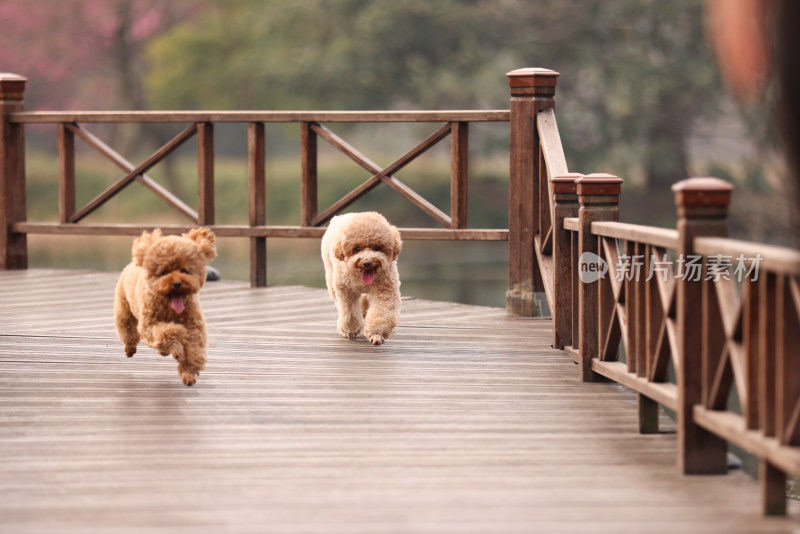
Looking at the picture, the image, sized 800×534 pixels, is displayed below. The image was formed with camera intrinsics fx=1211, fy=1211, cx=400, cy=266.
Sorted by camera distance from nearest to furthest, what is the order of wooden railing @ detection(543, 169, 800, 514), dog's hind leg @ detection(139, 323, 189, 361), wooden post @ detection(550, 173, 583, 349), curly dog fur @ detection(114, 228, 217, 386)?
wooden railing @ detection(543, 169, 800, 514)
curly dog fur @ detection(114, 228, 217, 386)
dog's hind leg @ detection(139, 323, 189, 361)
wooden post @ detection(550, 173, 583, 349)

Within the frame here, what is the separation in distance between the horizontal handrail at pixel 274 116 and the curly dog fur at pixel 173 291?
2.68 meters

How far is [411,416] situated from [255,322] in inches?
100

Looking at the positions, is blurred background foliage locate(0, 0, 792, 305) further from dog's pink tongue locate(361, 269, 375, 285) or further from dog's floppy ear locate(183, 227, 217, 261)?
dog's floppy ear locate(183, 227, 217, 261)

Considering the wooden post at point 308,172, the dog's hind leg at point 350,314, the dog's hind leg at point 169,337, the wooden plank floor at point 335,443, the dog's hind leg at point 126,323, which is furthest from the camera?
the wooden post at point 308,172

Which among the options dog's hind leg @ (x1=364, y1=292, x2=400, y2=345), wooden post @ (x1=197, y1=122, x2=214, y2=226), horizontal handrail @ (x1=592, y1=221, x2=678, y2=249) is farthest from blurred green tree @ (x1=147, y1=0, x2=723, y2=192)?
horizontal handrail @ (x1=592, y1=221, x2=678, y2=249)

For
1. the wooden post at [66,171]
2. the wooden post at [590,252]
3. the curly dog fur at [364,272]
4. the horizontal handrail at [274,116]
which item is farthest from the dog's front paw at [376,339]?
the wooden post at [66,171]

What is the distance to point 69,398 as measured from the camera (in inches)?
194

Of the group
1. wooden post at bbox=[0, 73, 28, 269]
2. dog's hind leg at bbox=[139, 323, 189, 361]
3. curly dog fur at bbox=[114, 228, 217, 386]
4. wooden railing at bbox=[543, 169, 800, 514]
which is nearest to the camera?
wooden railing at bbox=[543, 169, 800, 514]

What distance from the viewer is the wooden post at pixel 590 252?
5.08 meters

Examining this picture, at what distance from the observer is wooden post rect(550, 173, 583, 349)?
18.7 ft

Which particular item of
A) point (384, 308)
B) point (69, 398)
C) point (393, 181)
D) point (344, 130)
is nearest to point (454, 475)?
point (69, 398)

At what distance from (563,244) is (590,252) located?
21.5 inches

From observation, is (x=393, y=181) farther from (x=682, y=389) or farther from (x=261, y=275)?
(x=682, y=389)

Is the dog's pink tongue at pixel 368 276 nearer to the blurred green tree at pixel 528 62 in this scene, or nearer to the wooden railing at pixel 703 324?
the wooden railing at pixel 703 324
